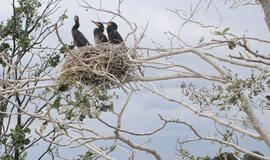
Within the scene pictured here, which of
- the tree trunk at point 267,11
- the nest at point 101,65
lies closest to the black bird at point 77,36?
the nest at point 101,65

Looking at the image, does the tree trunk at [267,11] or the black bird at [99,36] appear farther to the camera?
the black bird at [99,36]

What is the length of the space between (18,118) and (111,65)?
12.7 ft

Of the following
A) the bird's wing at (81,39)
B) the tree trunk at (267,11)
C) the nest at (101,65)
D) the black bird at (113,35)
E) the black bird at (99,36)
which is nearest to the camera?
the tree trunk at (267,11)

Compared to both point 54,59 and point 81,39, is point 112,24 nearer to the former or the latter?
point 81,39

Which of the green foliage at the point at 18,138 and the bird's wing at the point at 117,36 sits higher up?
the bird's wing at the point at 117,36

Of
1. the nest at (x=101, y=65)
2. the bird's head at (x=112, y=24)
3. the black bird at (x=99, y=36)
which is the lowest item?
the nest at (x=101, y=65)

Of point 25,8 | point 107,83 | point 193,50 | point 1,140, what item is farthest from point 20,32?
point 193,50

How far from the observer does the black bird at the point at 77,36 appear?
295 inches

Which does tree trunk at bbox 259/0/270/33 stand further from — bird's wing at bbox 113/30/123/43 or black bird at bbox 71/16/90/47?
black bird at bbox 71/16/90/47

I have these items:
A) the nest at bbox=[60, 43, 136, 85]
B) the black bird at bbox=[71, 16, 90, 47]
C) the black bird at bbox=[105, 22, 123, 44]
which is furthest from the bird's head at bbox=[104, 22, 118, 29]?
the nest at bbox=[60, 43, 136, 85]

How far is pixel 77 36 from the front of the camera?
7.73m

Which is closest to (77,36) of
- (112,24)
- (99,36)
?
(99,36)

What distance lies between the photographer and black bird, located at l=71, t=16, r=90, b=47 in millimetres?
7495

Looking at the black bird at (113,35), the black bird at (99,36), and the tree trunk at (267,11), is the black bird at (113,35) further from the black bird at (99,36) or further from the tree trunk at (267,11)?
the tree trunk at (267,11)
